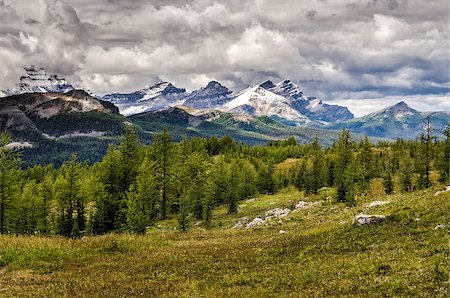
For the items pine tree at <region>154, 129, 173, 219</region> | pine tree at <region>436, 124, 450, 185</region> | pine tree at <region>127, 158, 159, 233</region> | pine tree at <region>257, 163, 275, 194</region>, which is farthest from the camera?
pine tree at <region>257, 163, 275, 194</region>

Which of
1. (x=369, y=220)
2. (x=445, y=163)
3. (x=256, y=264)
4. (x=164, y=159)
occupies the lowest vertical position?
(x=256, y=264)

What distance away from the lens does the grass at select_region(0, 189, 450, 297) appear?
17156 mm

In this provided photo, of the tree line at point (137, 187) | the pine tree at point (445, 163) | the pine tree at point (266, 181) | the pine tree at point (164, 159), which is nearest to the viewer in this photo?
the tree line at point (137, 187)

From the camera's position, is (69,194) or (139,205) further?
(69,194)

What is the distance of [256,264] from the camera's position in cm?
2334

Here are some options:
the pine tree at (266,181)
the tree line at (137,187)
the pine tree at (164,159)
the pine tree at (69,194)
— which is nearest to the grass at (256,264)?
the tree line at (137,187)

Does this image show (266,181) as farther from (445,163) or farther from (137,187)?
(137,187)

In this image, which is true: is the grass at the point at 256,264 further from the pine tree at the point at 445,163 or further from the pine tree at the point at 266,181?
the pine tree at the point at 266,181

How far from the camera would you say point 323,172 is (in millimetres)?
109750

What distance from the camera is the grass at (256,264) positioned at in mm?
17156

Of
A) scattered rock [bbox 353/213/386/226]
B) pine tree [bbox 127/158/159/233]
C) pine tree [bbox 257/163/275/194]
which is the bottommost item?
pine tree [bbox 257/163/275/194]

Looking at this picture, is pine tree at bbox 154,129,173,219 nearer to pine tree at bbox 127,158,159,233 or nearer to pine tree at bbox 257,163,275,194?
pine tree at bbox 127,158,159,233

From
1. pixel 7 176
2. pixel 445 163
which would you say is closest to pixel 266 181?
pixel 445 163

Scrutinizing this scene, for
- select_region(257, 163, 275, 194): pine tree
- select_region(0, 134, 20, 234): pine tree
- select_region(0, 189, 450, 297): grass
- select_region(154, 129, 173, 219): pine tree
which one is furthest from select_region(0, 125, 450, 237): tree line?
select_region(0, 189, 450, 297): grass
